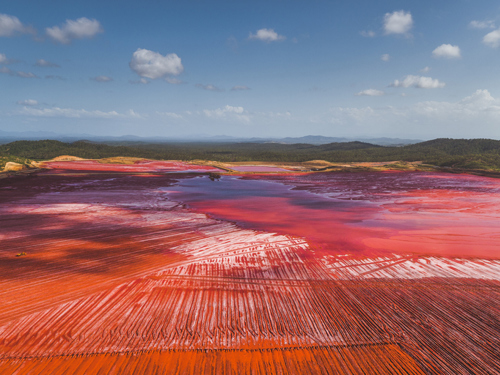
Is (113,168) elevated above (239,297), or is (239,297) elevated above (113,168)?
(113,168)

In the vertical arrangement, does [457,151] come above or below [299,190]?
above

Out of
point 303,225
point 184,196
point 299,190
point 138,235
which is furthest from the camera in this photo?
point 299,190

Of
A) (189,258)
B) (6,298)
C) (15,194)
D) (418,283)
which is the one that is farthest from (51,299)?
(15,194)

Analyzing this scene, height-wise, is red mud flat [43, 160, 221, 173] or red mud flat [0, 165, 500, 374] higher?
red mud flat [43, 160, 221, 173]

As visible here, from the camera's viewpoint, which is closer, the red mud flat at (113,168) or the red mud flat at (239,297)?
the red mud flat at (239,297)

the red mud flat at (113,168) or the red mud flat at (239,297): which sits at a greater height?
the red mud flat at (113,168)

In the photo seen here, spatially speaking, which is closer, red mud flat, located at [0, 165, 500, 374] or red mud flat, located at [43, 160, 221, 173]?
red mud flat, located at [0, 165, 500, 374]

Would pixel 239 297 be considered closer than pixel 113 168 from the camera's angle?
Yes

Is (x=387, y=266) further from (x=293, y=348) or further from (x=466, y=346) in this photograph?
(x=293, y=348)
